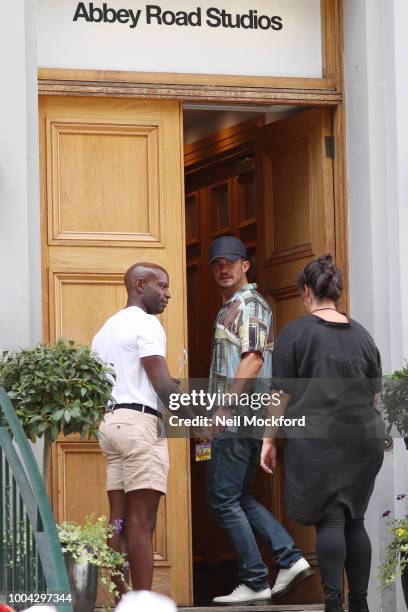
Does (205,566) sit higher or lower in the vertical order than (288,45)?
lower

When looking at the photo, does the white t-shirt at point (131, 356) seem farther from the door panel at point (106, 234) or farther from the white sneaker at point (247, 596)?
the white sneaker at point (247, 596)

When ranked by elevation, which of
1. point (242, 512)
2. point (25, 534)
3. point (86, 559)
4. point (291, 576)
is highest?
point (242, 512)

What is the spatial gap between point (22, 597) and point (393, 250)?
3.60 m

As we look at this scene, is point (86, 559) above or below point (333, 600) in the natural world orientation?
above

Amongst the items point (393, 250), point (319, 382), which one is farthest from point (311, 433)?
point (393, 250)

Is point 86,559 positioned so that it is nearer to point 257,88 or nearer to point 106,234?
point 106,234

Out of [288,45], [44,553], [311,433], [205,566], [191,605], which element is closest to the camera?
[44,553]

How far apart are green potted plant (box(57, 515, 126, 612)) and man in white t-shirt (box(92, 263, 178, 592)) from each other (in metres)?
0.30

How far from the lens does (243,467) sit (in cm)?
855

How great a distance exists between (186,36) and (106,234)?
134 cm

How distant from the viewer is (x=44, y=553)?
19.4ft

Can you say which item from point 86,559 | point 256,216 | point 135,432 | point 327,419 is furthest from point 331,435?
point 256,216

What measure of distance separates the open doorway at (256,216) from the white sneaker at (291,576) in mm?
282

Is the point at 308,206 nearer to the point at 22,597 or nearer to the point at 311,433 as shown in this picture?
the point at 311,433
